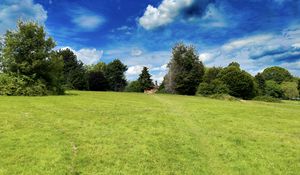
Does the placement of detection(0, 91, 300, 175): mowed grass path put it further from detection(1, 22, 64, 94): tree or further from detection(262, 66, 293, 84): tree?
detection(262, 66, 293, 84): tree

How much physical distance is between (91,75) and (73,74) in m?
8.92

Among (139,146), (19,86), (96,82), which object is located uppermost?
(96,82)

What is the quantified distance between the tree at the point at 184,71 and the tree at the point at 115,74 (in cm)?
3435

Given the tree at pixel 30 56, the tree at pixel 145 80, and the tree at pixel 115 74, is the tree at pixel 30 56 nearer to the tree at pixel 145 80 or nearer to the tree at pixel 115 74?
the tree at pixel 145 80

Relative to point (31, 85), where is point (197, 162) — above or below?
below

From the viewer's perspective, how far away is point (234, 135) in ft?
42.9

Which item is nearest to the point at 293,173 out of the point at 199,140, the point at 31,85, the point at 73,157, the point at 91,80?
the point at 199,140

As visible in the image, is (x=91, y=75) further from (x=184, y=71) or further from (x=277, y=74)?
(x=277, y=74)

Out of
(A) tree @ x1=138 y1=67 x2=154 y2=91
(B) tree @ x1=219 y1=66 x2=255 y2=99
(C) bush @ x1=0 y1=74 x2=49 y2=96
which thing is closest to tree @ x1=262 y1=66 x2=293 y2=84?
(A) tree @ x1=138 y1=67 x2=154 y2=91

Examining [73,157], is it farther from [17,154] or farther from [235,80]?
[235,80]

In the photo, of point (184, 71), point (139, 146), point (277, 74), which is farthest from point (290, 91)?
point (139, 146)

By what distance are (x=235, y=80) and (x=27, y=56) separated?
35.8 metres

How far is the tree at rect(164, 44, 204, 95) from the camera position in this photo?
198 feet

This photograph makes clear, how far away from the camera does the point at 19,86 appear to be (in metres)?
30.0
